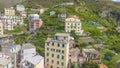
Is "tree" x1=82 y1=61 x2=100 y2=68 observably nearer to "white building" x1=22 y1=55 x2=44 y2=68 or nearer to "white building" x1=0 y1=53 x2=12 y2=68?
"white building" x1=22 y1=55 x2=44 y2=68

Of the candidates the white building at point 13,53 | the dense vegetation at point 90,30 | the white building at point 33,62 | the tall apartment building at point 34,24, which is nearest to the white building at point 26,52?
the white building at point 13,53

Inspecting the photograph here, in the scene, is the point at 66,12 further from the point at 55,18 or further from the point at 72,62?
the point at 72,62

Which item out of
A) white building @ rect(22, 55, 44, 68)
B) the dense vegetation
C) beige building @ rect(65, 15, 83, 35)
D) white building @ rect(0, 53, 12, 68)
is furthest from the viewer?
beige building @ rect(65, 15, 83, 35)

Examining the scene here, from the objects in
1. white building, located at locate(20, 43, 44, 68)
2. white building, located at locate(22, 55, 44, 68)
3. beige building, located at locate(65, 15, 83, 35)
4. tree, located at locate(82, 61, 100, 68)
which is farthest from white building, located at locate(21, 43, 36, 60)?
beige building, located at locate(65, 15, 83, 35)

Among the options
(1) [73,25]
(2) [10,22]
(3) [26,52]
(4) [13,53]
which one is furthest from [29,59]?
(2) [10,22]

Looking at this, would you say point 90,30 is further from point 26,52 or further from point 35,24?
point 26,52

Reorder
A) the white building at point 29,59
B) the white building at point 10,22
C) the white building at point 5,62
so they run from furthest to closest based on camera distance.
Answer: the white building at point 10,22 < the white building at point 29,59 < the white building at point 5,62

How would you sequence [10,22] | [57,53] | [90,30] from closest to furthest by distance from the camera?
1. [57,53]
2. [90,30]
3. [10,22]

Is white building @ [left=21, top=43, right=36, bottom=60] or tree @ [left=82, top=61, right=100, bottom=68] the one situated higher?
white building @ [left=21, top=43, right=36, bottom=60]

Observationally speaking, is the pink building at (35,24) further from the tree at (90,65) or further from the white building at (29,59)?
the tree at (90,65)
